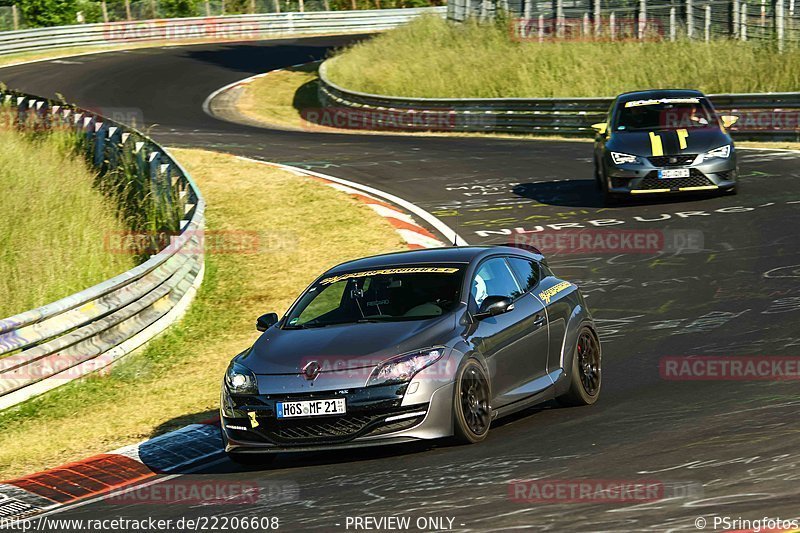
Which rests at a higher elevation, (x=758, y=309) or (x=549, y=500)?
(x=549, y=500)

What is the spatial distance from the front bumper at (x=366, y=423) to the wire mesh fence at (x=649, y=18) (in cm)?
2653

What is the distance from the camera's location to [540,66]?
36.2m

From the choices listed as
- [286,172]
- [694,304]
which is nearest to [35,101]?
[286,172]

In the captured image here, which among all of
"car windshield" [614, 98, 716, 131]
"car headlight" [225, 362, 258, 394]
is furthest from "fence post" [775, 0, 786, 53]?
"car headlight" [225, 362, 258, 394]

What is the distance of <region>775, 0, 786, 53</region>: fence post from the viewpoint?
106 ft

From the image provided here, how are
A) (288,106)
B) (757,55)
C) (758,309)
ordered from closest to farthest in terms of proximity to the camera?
(758,309)
(757,55)
(288,106)

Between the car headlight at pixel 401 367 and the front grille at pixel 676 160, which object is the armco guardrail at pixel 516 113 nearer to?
the front grille at pixel 676 160

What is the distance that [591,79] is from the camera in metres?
34.6

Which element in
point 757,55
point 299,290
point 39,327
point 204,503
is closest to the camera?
point 204,503

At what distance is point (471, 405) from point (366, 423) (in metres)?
0.82

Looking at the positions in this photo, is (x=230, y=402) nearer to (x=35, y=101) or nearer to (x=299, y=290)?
(x=299, y=290)

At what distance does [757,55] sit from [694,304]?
2058 cm

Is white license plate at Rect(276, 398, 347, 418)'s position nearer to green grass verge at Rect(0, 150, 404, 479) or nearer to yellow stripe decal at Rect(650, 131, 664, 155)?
green grass verge at Rect(0, 150, 404, 479)

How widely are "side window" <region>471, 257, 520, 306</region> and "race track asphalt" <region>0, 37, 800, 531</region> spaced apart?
99cm
